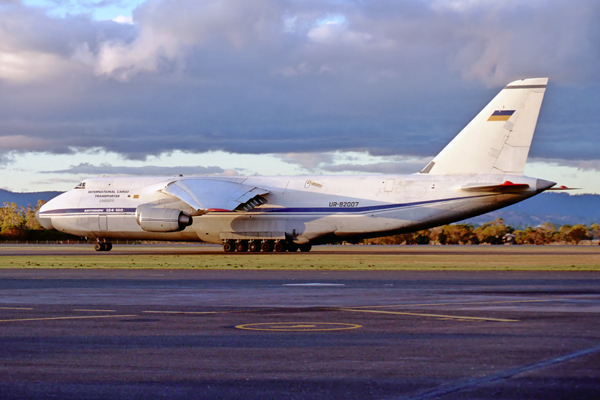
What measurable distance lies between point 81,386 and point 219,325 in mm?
5348

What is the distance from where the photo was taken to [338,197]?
169 ft

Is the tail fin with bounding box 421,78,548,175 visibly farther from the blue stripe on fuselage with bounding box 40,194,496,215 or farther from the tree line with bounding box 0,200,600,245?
the tree line with bounding box 0,200,600,245

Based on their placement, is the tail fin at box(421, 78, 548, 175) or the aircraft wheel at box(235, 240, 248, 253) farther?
the aircraft wheel at box(235, 240, 248, 253)

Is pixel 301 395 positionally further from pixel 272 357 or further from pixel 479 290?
pixel 479 290

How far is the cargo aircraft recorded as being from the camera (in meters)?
49.2

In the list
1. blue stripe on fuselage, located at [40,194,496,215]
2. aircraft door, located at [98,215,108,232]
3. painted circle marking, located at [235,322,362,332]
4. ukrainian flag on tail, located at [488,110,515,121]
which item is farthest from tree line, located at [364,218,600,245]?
painted circle marking, located at [235,322,362,332]

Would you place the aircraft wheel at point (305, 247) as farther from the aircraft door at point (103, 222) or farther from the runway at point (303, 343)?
the runway at point (303, 343)

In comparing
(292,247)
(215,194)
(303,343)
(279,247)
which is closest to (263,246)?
(279,247)

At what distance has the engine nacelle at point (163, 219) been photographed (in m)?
53.4

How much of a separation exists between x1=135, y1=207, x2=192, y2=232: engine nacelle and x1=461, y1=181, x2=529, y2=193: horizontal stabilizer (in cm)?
1899

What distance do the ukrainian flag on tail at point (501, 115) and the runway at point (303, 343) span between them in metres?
28.8

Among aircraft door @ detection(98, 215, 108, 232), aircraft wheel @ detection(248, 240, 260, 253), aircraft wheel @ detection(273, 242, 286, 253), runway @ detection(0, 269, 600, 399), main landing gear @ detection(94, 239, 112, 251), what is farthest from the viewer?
main landing gear @ detection(94, 239, 112, 251)

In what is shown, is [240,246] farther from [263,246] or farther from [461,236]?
[461,236]

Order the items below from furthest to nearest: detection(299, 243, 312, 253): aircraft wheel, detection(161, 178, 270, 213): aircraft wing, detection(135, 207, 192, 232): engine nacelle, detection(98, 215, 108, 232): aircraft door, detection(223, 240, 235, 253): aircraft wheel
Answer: detection(98, 215, 108, 232): aircraft door
detection(223, 240, 235, 253): aircraft wheel
detection(299, 243, 312, 253): aircraft wheel
detection(135, 207, 192, 232): engine nacelle
detection(161, 178, 270, 213): aircraft wing
